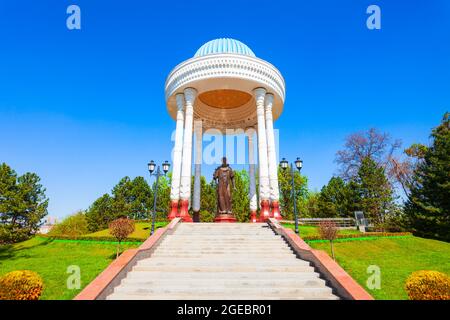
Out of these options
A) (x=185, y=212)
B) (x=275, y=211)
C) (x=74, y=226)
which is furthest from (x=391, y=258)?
(x=74, y=226)

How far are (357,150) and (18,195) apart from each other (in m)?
39.7

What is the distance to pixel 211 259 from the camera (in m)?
8.48

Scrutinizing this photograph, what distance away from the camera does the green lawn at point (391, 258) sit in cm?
809

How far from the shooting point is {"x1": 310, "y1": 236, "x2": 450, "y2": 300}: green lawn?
318 inches

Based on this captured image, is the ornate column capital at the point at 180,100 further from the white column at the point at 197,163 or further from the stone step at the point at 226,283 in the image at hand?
the stone step at the point at 226,283

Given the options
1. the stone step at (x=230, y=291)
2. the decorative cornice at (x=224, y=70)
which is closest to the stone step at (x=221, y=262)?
the stone step at (x=230, y=291)

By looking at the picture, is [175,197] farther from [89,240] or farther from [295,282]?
[295,282]

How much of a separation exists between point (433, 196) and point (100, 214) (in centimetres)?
4713

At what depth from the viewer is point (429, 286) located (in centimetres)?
546

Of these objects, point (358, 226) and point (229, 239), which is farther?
point (358, 226)

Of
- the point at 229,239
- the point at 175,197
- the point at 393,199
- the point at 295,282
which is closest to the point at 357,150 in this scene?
the point at 393,199

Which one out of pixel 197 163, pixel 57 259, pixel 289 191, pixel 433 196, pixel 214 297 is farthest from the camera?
pixel 289 191

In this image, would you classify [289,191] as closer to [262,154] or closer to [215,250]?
[262,154]

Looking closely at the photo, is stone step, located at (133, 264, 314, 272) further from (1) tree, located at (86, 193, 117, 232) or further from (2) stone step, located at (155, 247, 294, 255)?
(1) tree, located at (86, 193, 117, 232)
